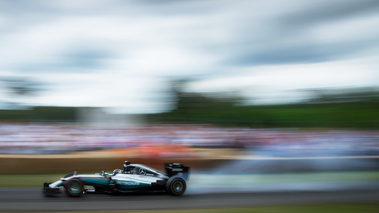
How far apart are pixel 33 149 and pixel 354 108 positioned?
12.3m

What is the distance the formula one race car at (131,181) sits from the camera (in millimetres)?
5883

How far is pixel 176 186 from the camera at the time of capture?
624 cm

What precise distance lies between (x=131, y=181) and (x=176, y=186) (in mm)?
856

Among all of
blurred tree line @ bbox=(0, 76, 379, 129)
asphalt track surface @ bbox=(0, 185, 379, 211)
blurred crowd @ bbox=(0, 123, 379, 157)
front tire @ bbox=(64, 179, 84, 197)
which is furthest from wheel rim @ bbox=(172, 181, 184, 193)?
blurred tree line @ bbox=(0, 76, 379, 129)

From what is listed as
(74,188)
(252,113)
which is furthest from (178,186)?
(252,113)

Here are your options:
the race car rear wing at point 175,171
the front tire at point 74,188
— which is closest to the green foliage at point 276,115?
the race car rear wing at point 175,171

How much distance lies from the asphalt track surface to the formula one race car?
0.14 meters

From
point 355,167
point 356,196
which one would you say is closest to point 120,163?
point 356,196

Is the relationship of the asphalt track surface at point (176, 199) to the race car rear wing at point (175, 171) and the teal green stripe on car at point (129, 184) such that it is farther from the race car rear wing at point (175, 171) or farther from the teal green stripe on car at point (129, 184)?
the race car rear wing at point (175, 171)

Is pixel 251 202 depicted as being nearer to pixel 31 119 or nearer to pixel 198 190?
pixel 198 190

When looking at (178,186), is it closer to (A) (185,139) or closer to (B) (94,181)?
(B) (94,181)

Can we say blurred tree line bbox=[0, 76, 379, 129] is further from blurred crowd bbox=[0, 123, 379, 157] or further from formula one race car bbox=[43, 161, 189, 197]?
formula one race car bbox=[43, 161, 189, 197]

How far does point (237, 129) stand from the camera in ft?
39.4

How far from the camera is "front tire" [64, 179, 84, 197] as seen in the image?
18.9ft
